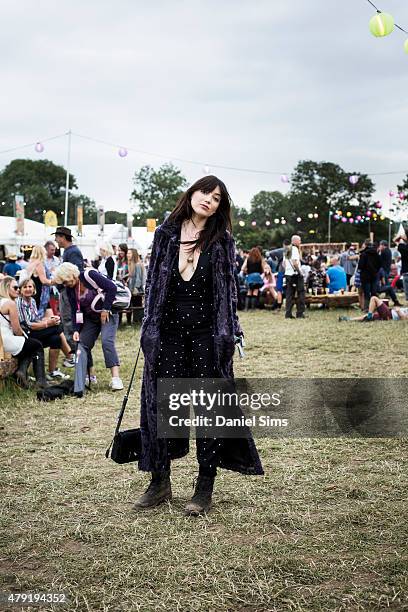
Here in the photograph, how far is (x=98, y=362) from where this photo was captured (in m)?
9.56

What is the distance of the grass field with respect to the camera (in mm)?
2801

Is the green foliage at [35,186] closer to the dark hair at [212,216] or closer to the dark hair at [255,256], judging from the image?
the dark hair at [255,256]

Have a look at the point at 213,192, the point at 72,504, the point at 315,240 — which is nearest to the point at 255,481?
the point at 72,504

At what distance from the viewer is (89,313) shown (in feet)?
23.7

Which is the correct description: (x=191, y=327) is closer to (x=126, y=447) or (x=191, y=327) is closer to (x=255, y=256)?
(x=126, y=447)

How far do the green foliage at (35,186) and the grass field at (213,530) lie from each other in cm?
7148

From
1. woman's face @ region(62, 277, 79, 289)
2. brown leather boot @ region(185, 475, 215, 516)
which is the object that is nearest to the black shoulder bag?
brown leather boot @ region(185, 475, 215, 516)

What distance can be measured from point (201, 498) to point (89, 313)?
12.4ft

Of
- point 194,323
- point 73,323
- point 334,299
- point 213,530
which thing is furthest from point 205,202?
point 334,299

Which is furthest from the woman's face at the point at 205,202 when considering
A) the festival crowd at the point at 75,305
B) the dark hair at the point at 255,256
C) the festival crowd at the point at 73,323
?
the dark hair at the point at 255,256

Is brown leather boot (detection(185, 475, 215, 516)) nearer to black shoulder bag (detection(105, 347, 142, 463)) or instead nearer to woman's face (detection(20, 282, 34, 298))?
black shoulder bag (detection(105, 347, 142, 463))

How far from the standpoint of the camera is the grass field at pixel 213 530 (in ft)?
9.19

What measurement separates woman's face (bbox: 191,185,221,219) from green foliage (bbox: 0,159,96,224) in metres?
72.2

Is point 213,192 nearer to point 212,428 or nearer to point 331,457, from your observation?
point 212,428
